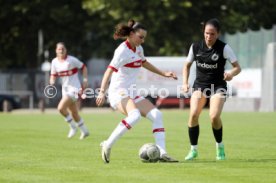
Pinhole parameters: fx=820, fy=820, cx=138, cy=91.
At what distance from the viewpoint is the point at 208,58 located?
13812 millimetres

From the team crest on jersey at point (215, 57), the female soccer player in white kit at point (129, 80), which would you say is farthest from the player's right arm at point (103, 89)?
the team crest on jersey at point (215, 57)

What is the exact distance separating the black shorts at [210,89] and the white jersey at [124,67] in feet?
3.69

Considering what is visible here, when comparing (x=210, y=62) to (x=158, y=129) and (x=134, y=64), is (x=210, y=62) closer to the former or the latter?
(x=134, y=64)

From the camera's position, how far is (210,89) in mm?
14039

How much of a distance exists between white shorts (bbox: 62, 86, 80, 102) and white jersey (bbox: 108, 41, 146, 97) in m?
8.28

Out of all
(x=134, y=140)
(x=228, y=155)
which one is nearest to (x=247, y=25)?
(x=134, y=140)

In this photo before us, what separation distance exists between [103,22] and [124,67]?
4299cm

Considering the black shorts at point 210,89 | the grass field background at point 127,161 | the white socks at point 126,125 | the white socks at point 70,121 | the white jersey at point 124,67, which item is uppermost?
the white jersey at point 124,67

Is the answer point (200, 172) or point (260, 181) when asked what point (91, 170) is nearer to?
point (200, 172)

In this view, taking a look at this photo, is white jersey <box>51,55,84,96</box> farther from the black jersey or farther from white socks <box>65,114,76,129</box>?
the black jersey

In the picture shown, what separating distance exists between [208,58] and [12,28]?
1857 inches

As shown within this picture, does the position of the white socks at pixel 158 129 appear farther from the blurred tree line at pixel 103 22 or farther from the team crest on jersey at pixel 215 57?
the blurred tree line at pixel 103 22

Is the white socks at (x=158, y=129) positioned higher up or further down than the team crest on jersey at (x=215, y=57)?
further down

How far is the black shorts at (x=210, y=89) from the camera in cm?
1387
